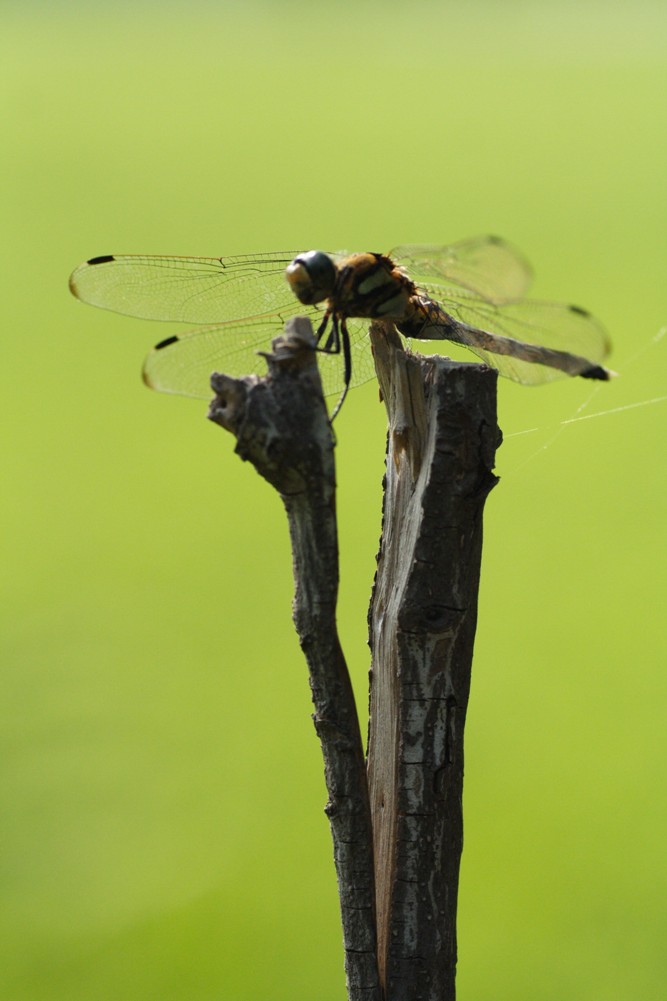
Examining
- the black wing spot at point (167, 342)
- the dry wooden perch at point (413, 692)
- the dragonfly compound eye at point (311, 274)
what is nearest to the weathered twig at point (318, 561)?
the dry wooden perch at point (413, 692)

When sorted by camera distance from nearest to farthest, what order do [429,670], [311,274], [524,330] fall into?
[429,670], [311,274], [524,330]

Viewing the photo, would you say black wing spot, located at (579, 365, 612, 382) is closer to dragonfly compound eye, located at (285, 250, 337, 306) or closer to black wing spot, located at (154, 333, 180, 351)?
dragonfly compound eye, located at (285, 250, 337, 306)

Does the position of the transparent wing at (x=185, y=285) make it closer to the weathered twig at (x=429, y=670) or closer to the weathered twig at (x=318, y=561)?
the weathered twig at (x=429, y=670)

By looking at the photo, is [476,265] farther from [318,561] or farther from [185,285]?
[318,561]

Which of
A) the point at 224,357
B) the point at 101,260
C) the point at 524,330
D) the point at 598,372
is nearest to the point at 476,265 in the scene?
the point at 524,330

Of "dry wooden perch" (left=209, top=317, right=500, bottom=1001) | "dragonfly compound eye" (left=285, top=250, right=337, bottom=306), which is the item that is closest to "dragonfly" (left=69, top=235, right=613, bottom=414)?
"dragonfly compound eye" (left=285, top=250, right=337, bottom=306)

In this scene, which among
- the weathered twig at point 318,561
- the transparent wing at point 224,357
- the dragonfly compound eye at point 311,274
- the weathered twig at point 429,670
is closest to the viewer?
the weathered twig at point 318,561

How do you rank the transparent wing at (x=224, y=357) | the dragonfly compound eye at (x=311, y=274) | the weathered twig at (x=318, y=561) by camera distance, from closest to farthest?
the weathered twig at (x=318, y=561) < the dragonfly compound eye at (x=311, y=274) < the transparent wing at (x=224, y=357)
